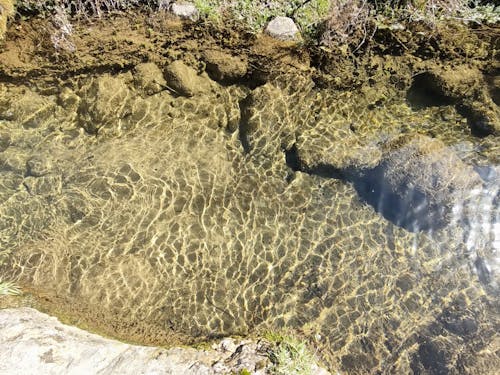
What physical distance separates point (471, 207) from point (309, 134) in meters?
2.47

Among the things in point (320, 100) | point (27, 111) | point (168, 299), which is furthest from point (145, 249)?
point (320, 100)

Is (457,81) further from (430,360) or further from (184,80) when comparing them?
(184,80)

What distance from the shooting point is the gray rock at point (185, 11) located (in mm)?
5453

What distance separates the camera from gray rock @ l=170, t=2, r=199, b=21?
5.45 m

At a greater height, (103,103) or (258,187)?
(103,103)

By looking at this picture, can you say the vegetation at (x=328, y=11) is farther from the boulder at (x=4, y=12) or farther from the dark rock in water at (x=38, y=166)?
the dark rock in water at (x=38, y=166)

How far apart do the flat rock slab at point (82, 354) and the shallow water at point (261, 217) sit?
45 cm

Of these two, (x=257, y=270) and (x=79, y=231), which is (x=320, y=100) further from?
(x=79, y=231)

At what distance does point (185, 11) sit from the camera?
5.45 metres

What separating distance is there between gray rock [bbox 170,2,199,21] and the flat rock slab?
14.5 feet

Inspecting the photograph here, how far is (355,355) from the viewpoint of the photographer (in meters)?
4.41

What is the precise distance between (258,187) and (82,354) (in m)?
2.99

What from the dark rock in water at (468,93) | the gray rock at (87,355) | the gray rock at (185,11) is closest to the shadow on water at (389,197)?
the dark rock in water at (468,93)

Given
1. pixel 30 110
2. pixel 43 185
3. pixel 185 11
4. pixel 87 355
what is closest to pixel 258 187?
pixel 185 11
